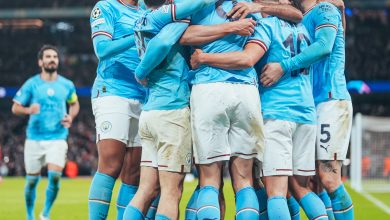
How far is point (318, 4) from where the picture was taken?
616 cm

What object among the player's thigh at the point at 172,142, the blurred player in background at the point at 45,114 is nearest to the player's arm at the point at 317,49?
the player's thigh at the point at 172,142

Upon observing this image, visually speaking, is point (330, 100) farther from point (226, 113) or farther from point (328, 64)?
point (226, 113)

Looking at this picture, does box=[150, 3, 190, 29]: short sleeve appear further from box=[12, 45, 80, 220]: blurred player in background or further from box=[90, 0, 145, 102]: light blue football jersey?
box=[12, 45, 80, 220]: blurred player in background

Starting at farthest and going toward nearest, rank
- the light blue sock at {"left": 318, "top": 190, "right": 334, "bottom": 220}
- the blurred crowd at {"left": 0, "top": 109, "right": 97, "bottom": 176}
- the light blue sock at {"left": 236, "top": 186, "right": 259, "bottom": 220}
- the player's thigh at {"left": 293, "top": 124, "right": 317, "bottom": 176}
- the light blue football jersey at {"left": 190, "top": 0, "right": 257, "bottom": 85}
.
A: the blurred crowd at {"left": 0, "top": 109, "right": 97, "bottom": 176}
the light blue sock at {"left": 318, "top": 190, "right": 334, "bottom": 220}
the player's thigh at {"left": 293, "top": 124, "right": 317, "bottom": 176}
the light blue football jersey at {"left": 190, "top": 0, "right": 257, "bottom": 85}
the light blue sock at {"left": 236, "top": 186, "right": 259, "bottom": 220}

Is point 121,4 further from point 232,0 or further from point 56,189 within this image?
point 56,189

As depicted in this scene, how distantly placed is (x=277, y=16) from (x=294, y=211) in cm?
171

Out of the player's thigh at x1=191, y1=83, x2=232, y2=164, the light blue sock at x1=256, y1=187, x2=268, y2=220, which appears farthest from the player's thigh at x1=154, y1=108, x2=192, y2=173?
the light blue sock at x1=256, y1=187, x2=268, y2=220

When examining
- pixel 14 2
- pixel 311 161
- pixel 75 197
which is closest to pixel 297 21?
pixel 311 161

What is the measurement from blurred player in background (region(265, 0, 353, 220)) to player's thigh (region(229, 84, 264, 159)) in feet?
3.00

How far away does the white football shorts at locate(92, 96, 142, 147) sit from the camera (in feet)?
20.2

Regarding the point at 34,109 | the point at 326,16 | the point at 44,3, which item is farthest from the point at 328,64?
the point at 44,3

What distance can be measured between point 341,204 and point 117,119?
2132 mm

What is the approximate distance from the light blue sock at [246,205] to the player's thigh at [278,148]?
30 cm

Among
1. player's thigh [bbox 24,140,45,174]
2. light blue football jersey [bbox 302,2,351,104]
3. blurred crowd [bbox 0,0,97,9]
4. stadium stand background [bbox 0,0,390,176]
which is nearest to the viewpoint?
light blue football jersey [bbox 302,2,351,104]
